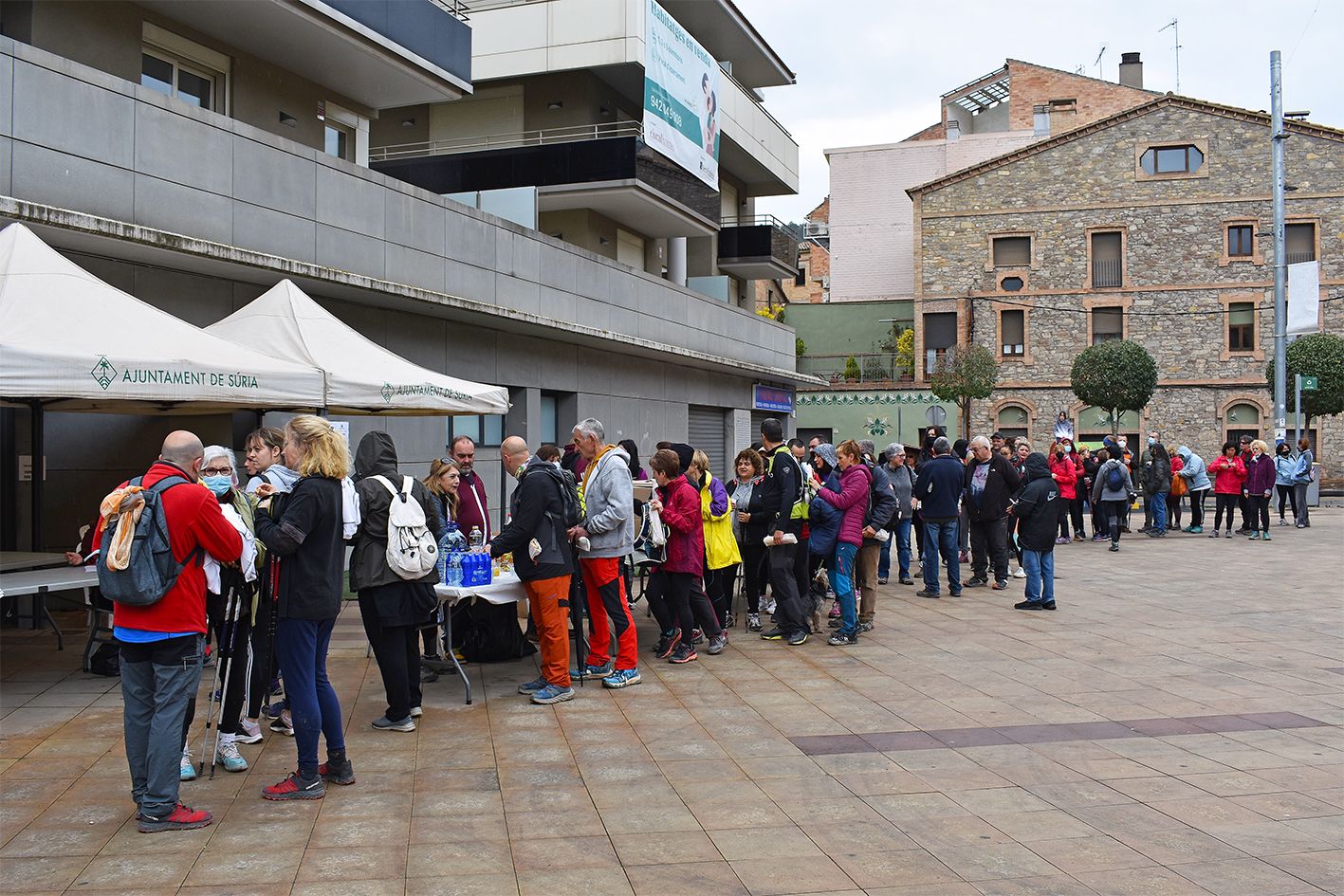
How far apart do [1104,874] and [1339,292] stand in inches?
1791

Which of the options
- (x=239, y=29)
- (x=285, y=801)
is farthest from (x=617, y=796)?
(x=239, y=29)

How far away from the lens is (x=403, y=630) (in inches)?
263

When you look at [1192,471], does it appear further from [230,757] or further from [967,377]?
[230,757]

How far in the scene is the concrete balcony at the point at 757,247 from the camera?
28.3 metres

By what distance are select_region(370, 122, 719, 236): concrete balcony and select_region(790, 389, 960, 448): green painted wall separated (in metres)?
22.7

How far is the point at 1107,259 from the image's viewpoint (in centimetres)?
4416

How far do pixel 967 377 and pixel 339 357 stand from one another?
3404 cm

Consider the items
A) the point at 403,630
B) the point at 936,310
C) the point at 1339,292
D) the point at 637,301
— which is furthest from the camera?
the point at 936,310

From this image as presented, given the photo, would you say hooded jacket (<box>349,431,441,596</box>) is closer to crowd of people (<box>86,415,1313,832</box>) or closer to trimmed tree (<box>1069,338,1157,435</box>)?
crowd of people (<box>86,415,1313,832</box>)

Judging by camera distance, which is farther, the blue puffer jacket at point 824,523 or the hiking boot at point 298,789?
the blue puffer jacket at point 824,523

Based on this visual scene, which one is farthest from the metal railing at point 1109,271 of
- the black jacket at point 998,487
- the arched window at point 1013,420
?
the black jacket at point 998,487

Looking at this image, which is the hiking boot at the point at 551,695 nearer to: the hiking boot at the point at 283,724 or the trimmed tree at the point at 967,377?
the hiking boot at the point at 283,724

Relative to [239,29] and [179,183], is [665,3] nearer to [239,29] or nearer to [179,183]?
→ [239,29]

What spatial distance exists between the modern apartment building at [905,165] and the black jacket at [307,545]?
4731 centimetres
